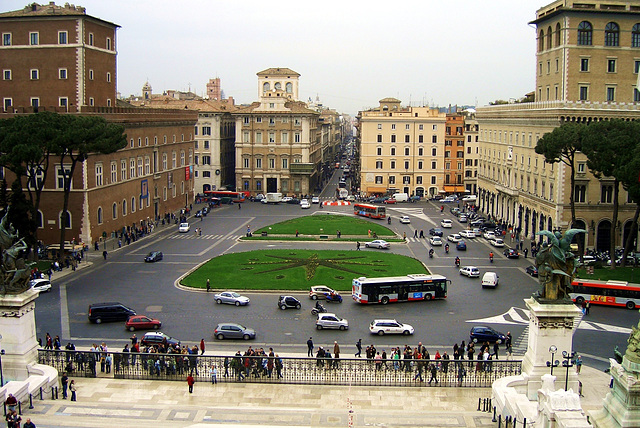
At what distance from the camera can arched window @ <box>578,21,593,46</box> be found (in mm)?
67375

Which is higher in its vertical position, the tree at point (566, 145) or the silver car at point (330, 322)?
the tree at point (566, 145)

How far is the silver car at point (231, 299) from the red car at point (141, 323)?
6265mm

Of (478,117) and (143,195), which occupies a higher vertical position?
(478,117)

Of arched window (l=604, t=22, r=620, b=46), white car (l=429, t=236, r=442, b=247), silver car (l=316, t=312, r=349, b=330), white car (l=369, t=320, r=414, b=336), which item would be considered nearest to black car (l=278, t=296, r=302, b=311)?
silver car (l=316, t=312, r=349, b=330)

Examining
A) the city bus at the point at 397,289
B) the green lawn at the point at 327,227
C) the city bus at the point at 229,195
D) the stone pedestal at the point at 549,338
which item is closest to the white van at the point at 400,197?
the green lawn at the point at 327,227

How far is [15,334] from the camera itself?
27172 millimetres

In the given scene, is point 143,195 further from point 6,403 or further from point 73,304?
point 6,403

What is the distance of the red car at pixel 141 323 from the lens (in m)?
39.8

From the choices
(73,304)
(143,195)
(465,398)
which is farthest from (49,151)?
(465,398)

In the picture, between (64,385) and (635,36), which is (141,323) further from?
(635,36)

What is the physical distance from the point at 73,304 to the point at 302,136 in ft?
230

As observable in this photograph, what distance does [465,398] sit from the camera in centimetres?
2812

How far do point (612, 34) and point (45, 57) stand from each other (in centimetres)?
5519

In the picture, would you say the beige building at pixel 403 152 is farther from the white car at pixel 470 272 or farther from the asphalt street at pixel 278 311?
the white car at pixel 470 272
